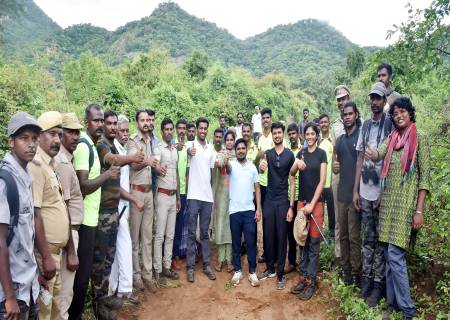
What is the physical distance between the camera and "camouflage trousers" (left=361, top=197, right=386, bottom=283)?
414cm

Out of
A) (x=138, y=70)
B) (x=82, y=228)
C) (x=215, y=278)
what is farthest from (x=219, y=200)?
(x=138, y=70)

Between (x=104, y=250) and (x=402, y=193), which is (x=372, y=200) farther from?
(x=104, y=250)

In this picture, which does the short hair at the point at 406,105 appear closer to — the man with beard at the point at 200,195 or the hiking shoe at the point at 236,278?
the man with beard at the point at 200,195

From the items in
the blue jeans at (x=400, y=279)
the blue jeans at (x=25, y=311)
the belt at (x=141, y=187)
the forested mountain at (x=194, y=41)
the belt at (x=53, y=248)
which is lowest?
the blue jeans at (x=400, y=279)

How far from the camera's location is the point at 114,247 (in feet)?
13.6

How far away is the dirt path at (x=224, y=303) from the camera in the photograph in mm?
4609

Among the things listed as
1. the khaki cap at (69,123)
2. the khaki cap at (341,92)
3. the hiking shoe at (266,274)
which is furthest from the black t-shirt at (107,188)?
Answer: the khaki cap at (341,92)

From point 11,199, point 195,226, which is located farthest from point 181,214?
point 11,199

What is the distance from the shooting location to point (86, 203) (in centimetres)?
367

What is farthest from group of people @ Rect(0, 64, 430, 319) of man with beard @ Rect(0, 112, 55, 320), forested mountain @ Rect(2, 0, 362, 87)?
forested mountain @ Rect(2, 0, 362, 87)

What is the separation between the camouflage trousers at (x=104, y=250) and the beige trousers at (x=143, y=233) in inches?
26.7

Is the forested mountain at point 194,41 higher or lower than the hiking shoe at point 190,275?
higher

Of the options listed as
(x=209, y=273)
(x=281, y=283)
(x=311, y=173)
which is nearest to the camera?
(x=311, y=173)

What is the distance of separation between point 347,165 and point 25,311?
370cm
